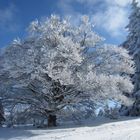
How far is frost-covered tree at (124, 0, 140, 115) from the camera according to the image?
30.9m

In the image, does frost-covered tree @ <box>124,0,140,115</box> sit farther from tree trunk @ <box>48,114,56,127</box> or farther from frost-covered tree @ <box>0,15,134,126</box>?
tree trunk @ <box>48,114,56,127</box>

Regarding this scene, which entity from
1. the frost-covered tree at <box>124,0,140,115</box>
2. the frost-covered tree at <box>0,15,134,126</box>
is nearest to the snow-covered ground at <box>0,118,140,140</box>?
the frost-covered tree at <box>0,15,134,126</box>

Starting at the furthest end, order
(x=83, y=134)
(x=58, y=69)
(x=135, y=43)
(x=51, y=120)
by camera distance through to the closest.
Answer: (x=135, y=43) < (x=51, y=120) < (x=58, y=69) < (x=83, y=134)

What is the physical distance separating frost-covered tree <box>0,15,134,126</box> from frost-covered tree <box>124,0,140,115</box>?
28.1 feet

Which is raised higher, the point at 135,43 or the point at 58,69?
the point at 135,43

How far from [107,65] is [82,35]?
2.70 metres

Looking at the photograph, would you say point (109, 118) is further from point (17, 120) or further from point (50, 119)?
point (17, 120)

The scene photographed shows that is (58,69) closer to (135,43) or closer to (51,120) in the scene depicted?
(51,120)

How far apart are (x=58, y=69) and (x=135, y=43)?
620 inches

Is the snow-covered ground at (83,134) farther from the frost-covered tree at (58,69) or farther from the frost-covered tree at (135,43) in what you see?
the frost-covered tree at (135,43)

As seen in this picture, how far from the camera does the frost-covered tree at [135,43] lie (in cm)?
3095

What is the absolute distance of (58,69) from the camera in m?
19.2

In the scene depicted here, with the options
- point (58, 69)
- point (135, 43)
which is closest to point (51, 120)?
point (58, 69)

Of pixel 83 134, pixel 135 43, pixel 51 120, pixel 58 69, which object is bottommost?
pixel 83 134
